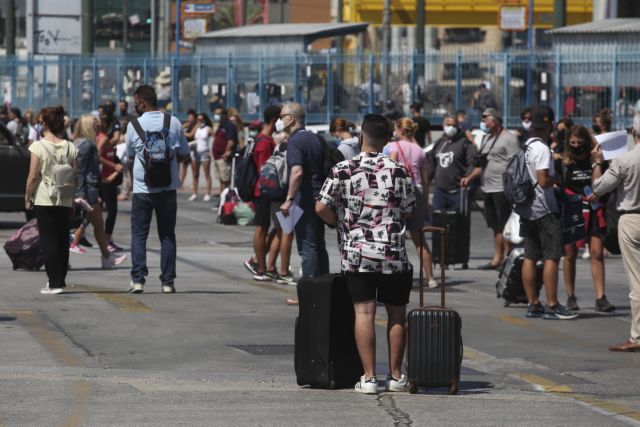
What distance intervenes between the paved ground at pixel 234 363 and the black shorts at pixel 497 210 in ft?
4.53

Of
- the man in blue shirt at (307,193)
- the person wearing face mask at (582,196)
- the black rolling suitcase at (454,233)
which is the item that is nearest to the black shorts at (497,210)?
the black rolling suitcase at (454,233)

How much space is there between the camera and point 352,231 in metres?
9.39

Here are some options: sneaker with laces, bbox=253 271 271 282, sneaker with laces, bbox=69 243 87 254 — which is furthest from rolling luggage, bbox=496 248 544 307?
sneaker with laces, bbox=69 243 87 254

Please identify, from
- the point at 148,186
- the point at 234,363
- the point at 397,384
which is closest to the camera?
the point at 397,384

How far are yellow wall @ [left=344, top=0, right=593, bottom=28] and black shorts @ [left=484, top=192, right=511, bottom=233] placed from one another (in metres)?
33.1

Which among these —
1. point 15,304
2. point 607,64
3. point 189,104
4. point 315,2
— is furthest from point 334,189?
point 315,2

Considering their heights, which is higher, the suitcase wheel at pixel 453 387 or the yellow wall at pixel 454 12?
the yellow wall at pixel 454 12

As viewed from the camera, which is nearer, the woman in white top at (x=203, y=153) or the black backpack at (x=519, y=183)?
the black backpack at (x=519, y=183)

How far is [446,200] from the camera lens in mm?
18031

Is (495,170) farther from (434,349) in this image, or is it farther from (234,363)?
(434,349)

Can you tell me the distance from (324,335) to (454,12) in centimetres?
4425

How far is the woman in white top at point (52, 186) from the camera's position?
45.9 feet

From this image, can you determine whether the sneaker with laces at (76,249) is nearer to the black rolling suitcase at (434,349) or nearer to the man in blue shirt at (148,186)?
the man in blue shirt at (148,186)

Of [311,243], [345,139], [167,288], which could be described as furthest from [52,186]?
[345,139]
